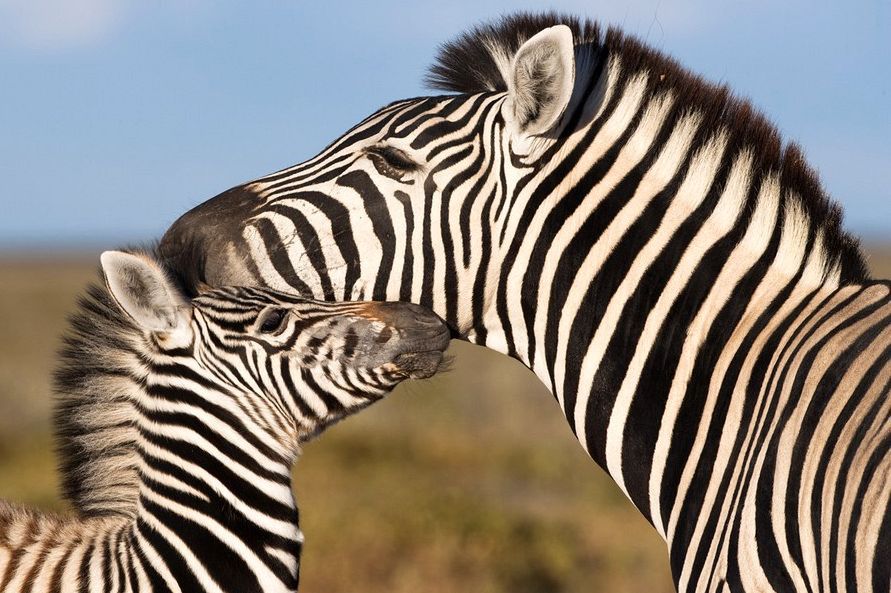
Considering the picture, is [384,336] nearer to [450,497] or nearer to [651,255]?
[651,255]

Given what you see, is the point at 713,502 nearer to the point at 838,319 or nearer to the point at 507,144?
the point at 838,319

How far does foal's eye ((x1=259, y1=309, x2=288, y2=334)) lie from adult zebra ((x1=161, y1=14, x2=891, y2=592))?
0.76 feet

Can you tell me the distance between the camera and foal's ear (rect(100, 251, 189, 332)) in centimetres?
412

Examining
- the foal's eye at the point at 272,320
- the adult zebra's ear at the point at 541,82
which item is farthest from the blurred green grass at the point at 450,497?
the adult zebra's ear at the point at 541,82

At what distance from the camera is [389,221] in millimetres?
4383

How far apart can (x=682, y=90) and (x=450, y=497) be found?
1080 centimetres

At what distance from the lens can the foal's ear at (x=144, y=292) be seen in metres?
4.12

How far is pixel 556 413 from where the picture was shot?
26797mm

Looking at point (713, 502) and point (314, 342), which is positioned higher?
point (314, 342)

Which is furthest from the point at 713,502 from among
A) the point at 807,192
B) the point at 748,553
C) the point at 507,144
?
the point at 507,144

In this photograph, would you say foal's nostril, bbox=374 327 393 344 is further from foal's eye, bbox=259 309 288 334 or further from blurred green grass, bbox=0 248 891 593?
blurred green grass, bbox=0 248 891 593

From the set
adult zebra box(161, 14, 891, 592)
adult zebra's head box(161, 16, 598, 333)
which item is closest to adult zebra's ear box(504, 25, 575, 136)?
adult zebra box(161, 14, 891, 592)

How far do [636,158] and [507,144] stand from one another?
1.75 ft

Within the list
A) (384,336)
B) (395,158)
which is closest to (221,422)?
(384,336)
